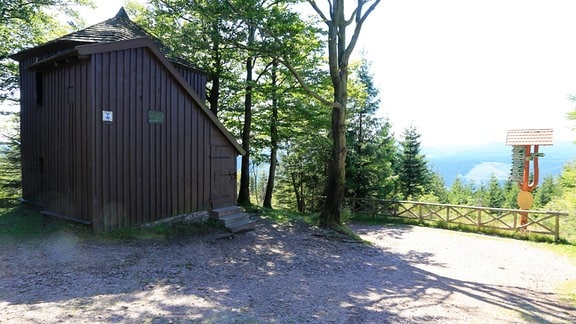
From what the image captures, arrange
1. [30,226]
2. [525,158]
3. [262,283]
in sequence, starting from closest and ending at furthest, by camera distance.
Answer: [262,283] < [30,226] < [525,158]

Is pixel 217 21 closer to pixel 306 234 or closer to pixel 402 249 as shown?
pixel 306 234

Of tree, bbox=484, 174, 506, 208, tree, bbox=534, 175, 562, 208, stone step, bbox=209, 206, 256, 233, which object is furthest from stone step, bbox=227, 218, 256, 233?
tree, bbox=534, 175, 562, 208

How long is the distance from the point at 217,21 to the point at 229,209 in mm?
6546

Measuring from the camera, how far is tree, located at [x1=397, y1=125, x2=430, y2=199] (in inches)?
1233

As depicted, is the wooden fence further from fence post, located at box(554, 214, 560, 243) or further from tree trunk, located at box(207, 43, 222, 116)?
tree trunk, located at box(207, 43, 222, 116)

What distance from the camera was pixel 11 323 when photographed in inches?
157

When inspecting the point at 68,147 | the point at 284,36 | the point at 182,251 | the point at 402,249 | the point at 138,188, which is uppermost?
the point at 284,36

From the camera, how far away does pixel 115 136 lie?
8.73 metres

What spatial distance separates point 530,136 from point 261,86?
11.9m

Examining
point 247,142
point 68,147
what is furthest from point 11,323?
point 247,142

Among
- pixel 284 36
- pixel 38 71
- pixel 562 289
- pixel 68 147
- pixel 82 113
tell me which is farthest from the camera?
pixel 284 36

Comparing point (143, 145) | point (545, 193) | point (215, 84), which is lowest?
point (545, 193)

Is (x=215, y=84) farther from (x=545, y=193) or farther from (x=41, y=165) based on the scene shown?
(x=545, y=193)

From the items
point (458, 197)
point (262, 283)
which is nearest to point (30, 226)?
point (262, 283)
